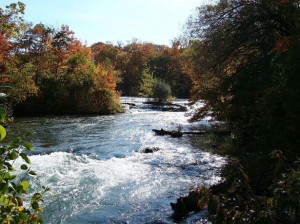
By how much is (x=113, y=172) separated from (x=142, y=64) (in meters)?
56.4

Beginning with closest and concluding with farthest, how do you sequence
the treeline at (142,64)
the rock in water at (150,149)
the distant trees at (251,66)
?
the distant trees at (251,66), the rock in water at (150,149), the treeline at (142,64)

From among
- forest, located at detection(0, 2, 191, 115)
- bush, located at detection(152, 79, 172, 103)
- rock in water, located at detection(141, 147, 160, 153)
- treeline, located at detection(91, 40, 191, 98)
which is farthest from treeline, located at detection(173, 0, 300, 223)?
treeline, located at detection(91, 40, 191, 98)

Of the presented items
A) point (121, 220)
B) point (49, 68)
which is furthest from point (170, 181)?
point (49, 68)

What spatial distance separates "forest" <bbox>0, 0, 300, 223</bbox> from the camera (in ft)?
8.74

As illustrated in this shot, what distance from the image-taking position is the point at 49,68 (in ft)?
106

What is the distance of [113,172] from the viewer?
38.5 ft

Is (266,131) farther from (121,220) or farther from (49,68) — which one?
(49,68)

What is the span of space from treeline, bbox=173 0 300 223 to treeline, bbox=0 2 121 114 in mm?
15706

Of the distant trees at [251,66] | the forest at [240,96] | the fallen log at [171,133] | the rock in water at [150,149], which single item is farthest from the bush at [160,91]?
the rock in water at [150,149]

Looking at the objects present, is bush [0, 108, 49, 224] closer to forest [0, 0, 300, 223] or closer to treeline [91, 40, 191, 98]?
forest [0, 0, 300, 223]

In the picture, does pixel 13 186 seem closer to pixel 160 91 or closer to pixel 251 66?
pixel 251 66

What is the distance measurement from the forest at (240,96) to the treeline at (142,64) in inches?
1017

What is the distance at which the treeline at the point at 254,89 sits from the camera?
8.45 ft

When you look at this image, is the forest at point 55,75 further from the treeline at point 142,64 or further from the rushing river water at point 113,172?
the treeline at point 142,64
